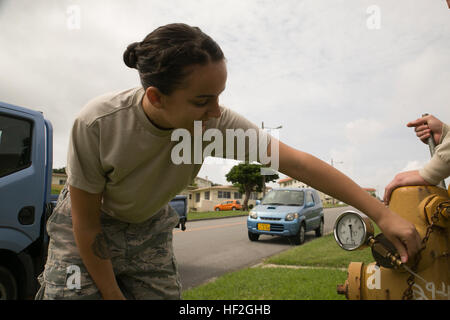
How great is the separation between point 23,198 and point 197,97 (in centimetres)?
280

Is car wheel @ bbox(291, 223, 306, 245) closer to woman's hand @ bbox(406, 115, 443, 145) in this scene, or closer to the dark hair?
woman's hand @ bbox(406, 115, 443, 145)

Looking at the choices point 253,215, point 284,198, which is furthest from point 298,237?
point 284,198

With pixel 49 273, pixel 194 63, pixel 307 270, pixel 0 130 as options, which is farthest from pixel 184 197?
pixel 194 63

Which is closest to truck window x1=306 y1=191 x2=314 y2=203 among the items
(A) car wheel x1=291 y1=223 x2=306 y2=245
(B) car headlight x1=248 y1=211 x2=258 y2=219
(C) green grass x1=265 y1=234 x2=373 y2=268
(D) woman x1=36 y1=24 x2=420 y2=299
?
(A) car wheel x1=291 y1=223 x2=306 y2=245

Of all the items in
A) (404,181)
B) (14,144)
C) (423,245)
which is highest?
(14,144)

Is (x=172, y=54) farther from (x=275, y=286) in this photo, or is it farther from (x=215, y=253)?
(x=215, y=253)

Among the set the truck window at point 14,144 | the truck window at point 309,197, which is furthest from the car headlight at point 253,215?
the truck window at point 14,144

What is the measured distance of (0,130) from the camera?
3.31m

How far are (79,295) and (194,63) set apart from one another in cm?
103

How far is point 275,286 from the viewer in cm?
417

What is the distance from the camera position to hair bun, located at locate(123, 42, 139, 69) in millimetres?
1396

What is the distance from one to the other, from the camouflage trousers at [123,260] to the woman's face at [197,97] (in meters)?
0.60

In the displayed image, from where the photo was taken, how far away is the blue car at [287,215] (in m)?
8.81
